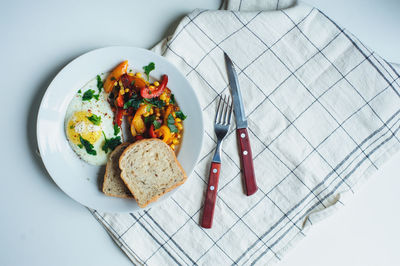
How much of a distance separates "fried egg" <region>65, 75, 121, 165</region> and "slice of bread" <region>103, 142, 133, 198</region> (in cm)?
8

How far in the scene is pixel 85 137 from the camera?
2287mm

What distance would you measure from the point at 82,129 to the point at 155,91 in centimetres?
55

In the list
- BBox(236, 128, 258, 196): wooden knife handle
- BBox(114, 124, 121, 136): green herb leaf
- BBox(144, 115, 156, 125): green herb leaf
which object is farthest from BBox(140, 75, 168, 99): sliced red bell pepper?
BBox(236, 128, 258, 196): wooden knife handle

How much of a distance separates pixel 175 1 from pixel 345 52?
130 cm

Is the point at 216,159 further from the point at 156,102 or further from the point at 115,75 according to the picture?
the point at 115,75

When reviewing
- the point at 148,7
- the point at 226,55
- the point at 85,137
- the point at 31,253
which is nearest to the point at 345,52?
the point at 226,55

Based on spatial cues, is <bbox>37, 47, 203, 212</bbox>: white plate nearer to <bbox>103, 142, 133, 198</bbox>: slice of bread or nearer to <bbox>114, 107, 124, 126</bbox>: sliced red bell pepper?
<bbox>103, 142, 133, 198</bbox>: slice of bread

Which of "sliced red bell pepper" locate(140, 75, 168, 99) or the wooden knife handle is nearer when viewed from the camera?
"sliced red bell pepper" locate(140, 75, 168, 99)

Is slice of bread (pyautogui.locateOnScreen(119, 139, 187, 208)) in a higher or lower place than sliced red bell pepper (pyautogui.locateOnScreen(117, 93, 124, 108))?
lower

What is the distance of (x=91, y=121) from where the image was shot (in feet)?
7.49

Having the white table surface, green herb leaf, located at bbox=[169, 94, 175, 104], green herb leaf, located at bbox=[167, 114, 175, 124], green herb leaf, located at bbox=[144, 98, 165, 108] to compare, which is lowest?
the white table surface

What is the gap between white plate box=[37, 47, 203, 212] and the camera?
2.31 m

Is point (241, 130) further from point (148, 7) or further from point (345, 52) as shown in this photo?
point (148, 7)

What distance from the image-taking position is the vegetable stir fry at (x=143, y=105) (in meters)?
2.30
